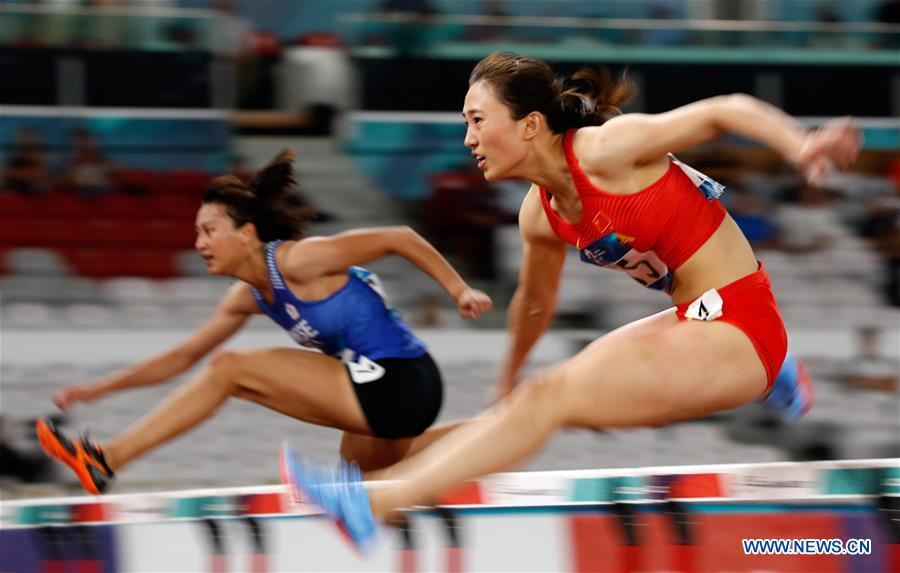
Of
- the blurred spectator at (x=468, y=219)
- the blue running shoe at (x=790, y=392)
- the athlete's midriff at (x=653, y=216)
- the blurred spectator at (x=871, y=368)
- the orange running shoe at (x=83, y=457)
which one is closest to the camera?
the athlete's midriff at (x=653, y=216)

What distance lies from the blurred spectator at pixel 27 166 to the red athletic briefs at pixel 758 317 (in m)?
4.33

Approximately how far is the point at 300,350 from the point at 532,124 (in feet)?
3.75

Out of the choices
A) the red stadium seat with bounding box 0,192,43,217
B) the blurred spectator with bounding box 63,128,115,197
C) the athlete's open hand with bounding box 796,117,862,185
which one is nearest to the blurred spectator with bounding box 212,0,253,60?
the blurred spectator with bounding box 63,128,115,197

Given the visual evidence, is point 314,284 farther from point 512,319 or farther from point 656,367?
point 656,367

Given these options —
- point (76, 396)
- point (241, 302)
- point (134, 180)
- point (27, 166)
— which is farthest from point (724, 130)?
point (27, 166)

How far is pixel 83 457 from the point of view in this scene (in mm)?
3537

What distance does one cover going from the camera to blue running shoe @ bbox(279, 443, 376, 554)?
2773 millimetres

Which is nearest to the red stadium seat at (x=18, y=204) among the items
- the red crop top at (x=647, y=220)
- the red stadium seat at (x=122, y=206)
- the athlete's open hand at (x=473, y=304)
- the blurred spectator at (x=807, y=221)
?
the red stadium seat at (x=122, y=206)

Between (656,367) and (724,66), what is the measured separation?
512 cm

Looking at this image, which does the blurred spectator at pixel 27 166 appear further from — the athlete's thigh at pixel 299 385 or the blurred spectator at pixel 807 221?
the blurred spectator at pixel 807 221

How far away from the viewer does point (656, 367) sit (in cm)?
271

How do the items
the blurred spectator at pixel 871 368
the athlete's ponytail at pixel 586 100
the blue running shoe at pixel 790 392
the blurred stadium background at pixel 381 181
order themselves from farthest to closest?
the blurred spectator at pixel 871 368
the blurred stadium background at pixel 381 181
the blue running shoe at pixel 790 392
the athlete's ponytail at pixel 586 100

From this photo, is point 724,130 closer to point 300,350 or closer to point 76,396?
point 300,350

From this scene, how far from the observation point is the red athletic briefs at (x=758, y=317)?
9.32 ft
